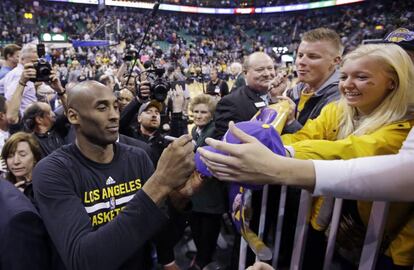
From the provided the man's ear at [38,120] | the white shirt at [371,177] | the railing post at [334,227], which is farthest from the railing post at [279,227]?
the man's ear at [38,120]

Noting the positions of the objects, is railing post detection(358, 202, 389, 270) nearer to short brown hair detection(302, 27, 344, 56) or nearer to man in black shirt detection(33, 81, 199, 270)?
man in black shirt detection(33, 81, 199, 270)

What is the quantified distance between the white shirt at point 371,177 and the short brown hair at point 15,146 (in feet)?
6.69

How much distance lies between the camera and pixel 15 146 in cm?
222

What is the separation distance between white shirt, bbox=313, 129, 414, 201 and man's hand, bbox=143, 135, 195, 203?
0.39 meters

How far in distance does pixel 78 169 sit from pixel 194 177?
0.55m

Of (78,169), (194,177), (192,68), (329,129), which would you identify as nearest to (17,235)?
(78,169)

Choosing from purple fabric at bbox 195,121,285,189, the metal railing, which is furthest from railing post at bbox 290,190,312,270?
purple fabric at bbox 195,121,285,189

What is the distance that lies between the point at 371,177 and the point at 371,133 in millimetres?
350

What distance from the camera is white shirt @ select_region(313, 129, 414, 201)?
858mm

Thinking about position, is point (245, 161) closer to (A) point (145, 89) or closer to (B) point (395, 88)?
(B) point (395, 88)

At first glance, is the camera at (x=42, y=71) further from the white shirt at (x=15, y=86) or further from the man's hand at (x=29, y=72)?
the white shirt at (x=15, y=86)

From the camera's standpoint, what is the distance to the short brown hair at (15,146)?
2.20 metres

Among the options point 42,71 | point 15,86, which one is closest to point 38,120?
point 42,71

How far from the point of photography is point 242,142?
2.87ft
